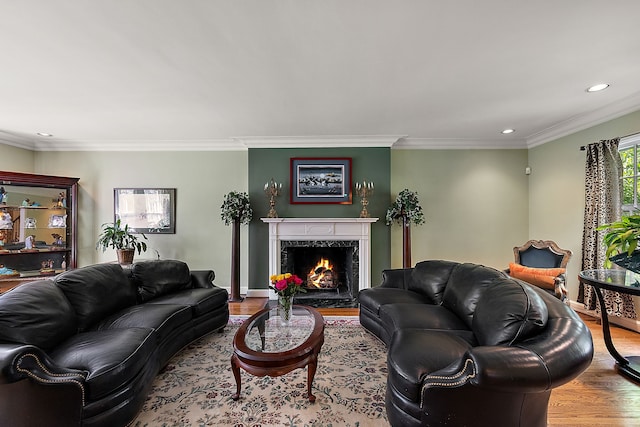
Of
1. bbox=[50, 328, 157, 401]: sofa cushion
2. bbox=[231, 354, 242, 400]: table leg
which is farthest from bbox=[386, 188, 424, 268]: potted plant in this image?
bbox=[50, 328, 157, 401]: sofa cushion

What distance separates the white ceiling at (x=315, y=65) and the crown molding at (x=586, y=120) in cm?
2

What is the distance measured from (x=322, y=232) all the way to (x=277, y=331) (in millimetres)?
2196

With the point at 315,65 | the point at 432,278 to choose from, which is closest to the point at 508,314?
the point at 432,278

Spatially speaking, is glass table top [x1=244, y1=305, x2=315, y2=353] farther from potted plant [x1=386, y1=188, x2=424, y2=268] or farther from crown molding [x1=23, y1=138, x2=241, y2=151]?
crown molding [x1=23, y1=138, x2=241, y2=151]

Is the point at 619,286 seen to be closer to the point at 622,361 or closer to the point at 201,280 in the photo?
the point at 622,361

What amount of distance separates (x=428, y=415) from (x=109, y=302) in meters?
2.66

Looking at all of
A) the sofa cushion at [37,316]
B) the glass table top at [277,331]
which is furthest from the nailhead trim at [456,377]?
the sofa cushion at [37,316]

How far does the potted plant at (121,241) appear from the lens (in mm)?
4152

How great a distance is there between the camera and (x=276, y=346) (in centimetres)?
190

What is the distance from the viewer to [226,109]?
3209mm

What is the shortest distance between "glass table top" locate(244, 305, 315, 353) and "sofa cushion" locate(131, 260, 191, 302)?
1.28 meters

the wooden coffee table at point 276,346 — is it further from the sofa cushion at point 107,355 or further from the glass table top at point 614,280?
the glass table top at point 614,280

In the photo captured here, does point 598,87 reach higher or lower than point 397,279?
higher

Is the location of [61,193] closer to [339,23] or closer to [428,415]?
[339,23]
